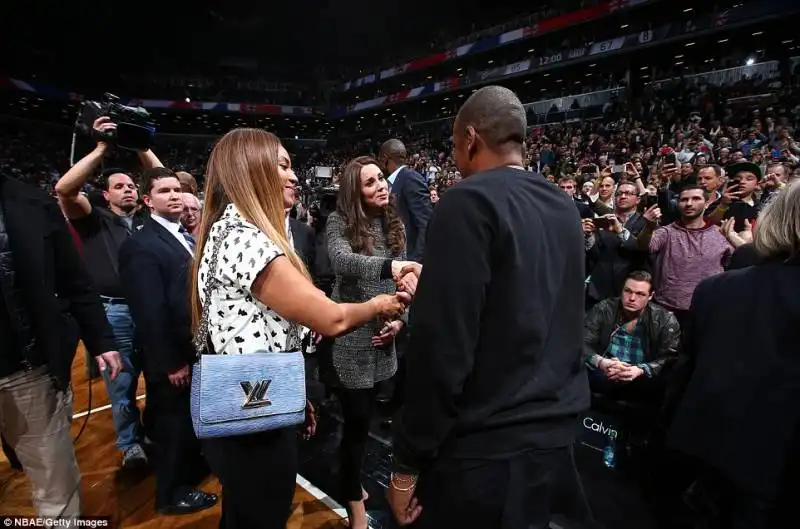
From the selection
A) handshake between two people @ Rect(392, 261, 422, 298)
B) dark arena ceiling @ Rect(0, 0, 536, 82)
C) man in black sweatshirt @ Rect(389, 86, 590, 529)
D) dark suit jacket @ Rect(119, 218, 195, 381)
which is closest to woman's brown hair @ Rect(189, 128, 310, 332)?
handshake between two people @ Rect(392, 261, 422, 298)

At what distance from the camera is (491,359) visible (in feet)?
3.30

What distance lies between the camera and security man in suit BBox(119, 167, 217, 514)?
2010 mm

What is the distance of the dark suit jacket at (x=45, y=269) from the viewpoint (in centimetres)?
152

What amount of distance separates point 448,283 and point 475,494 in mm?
444

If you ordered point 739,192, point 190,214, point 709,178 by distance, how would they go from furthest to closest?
point 709,178 < point 739,192 < point 190,214

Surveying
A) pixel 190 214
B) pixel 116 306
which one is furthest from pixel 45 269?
pixel 116 306

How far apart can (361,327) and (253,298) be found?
0.73 meters

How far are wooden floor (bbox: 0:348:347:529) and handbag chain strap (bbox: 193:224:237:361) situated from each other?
1304 mm

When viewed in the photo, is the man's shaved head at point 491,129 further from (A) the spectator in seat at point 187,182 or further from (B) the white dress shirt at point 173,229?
(A) the spectator in seat at point 187,182

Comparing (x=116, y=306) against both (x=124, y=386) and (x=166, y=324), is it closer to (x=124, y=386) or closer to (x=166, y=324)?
(x=124, y=386)

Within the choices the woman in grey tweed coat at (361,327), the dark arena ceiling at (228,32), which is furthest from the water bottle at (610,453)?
the dark arena ceiling at (228,32)

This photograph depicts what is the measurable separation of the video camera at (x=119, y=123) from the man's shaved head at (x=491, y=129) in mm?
1640

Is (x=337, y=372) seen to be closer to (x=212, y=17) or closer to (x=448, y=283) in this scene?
(x=448, y=283)

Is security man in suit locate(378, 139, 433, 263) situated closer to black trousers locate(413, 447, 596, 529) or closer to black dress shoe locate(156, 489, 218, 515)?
black dress shoe locate(156, 489, 218, 515)
